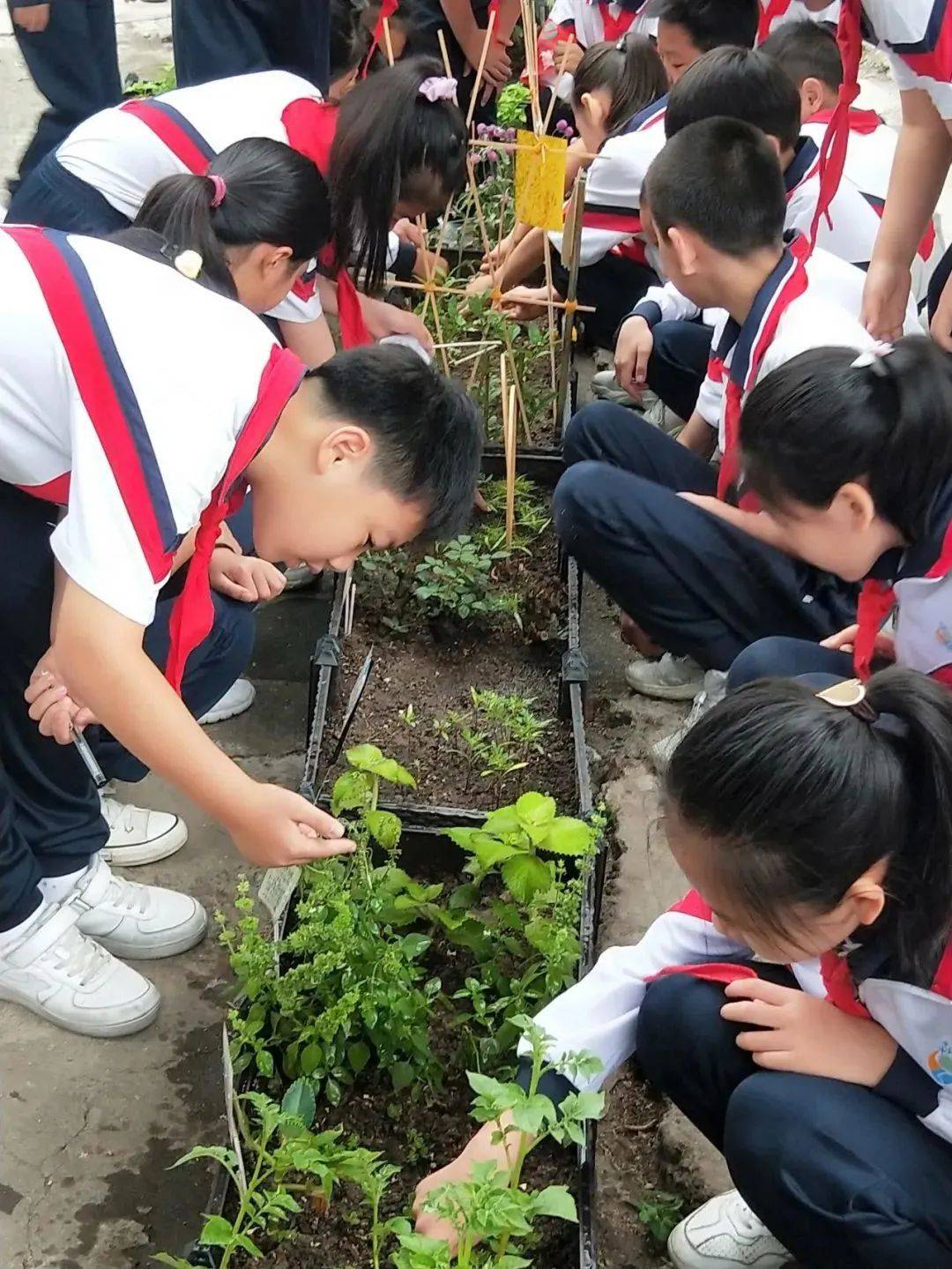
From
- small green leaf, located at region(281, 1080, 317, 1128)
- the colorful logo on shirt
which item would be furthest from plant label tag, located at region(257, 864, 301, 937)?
the colorful logo on shirt

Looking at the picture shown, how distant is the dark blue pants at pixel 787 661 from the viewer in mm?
2104

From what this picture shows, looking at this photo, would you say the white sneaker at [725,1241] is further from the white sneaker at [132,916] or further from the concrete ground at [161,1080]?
the white sneaker at [132,916]

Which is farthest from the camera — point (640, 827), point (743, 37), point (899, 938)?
point (743, 37)

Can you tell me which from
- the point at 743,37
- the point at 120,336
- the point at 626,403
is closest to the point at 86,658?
the point at 120,336

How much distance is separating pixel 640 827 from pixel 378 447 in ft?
3.71

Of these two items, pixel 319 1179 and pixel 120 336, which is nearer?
pixel 120 336

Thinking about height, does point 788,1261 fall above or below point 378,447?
below

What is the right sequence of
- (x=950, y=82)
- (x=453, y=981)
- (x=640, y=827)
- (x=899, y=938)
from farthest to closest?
(x=640, y=827) → (x=950, y=82) → (x=453, y=981) → (x=899, y=938)

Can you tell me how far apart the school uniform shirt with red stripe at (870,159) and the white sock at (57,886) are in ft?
7.87

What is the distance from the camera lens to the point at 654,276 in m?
3.78

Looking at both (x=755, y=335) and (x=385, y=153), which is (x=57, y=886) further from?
(x=755, y=335)

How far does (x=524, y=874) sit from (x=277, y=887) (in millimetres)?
341

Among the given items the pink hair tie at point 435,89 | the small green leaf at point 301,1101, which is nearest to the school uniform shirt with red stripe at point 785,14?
the pink hair tie at point 435,89

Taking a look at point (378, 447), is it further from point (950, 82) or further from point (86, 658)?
point (950, 82)
